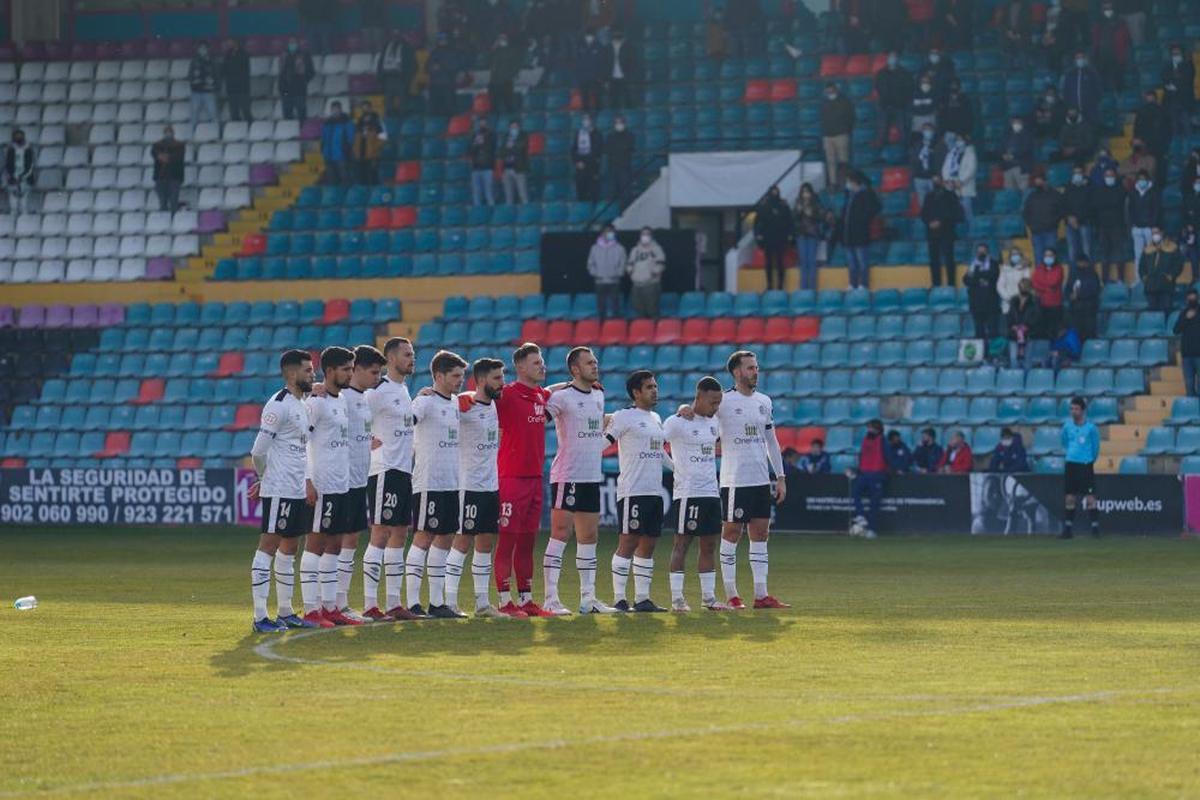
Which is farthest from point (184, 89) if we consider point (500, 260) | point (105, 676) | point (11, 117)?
point (105, 676)

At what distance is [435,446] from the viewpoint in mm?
18234

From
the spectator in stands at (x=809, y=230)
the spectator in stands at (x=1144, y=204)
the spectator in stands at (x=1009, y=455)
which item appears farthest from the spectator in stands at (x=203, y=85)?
the spectator in stands at (x=1009, y=455)

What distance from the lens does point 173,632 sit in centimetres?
1733

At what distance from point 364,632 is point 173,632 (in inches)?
63.5

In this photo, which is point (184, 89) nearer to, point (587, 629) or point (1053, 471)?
point (1053, 471)

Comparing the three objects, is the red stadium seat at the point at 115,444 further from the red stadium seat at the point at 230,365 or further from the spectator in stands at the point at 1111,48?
the spectator in stands at the point at 1111,48

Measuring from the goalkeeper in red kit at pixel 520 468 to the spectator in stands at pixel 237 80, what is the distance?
27088 millimetres

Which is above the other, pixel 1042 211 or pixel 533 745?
pixel 1042 211

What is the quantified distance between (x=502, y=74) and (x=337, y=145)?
3.55 meters

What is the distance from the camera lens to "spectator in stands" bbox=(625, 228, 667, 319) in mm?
37156

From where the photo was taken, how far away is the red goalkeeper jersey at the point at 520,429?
1873cm

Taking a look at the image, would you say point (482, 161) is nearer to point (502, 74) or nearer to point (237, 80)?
point (502, 74)

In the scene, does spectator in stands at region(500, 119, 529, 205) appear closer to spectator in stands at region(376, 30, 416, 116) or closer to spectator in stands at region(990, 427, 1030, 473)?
spectator in stands at region(376, 30, 416, 116)

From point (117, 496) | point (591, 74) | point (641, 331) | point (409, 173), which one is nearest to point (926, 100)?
point (641, 331)
